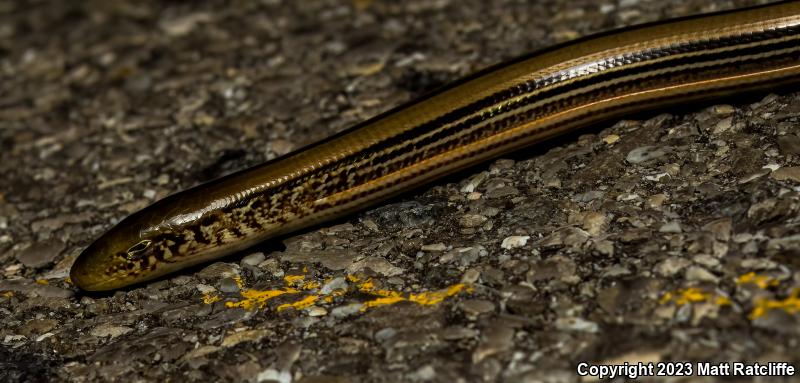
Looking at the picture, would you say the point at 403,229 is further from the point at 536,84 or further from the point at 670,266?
the point at 670,266

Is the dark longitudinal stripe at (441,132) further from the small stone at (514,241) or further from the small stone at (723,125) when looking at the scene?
the small stone at (514,241)

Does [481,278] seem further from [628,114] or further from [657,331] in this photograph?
[628,114]

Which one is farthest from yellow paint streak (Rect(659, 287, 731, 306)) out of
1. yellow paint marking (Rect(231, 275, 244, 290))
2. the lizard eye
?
the lizard eye

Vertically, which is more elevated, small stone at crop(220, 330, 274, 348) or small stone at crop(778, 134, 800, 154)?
small stone at crop(778, 134, 800, 154)

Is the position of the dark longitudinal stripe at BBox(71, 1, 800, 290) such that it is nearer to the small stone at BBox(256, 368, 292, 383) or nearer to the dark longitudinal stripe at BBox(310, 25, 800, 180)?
the dark longitudinal stripe at BBox(310, 25, 800, 180)

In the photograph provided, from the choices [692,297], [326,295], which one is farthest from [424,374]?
[692,297]

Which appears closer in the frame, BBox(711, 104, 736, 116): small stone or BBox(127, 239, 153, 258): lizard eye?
BBox(127, 239, 153, 258): lizard eye
